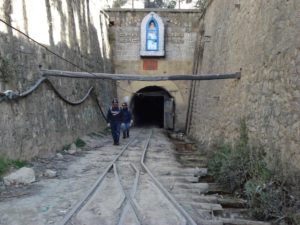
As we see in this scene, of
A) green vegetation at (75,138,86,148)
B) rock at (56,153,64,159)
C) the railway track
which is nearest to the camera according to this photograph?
the railway track

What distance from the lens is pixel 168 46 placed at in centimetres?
1825

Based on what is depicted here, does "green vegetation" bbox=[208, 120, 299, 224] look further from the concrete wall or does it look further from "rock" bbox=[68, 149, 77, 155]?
the concrete wall

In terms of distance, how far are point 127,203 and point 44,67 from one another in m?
5.12

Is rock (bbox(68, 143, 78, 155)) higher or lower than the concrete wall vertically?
lower

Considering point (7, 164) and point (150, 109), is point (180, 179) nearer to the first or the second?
point (7, 164)

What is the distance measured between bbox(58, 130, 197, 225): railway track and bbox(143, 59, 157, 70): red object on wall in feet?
38.0

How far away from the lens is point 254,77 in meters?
6.90

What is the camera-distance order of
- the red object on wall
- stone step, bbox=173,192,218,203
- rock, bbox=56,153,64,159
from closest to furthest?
stone step, bbox=173,192,218,203 → rock, bbox=56,153,64,159 → the red object on wall

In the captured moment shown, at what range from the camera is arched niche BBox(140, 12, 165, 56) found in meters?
17.9

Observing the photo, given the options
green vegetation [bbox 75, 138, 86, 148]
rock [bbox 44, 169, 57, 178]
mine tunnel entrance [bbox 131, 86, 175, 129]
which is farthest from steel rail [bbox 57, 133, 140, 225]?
mine tunnel entrance [bbox 131, 86, 175, 129]

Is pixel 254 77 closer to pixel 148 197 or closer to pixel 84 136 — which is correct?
pixel 148 197

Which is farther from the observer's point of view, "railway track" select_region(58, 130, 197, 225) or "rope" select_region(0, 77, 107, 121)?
"rope" select_region(0, 77, 107, 121)

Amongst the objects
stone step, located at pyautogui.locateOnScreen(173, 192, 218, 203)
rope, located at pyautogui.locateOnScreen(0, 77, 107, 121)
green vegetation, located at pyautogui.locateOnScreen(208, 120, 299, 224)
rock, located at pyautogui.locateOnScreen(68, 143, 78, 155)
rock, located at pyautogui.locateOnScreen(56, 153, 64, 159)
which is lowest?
rock, located at pyautogui.locateOnScreen(68, 143, 78, 155)

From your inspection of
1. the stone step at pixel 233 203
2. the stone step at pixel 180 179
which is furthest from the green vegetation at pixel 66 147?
the stone step at pixel 233 203
